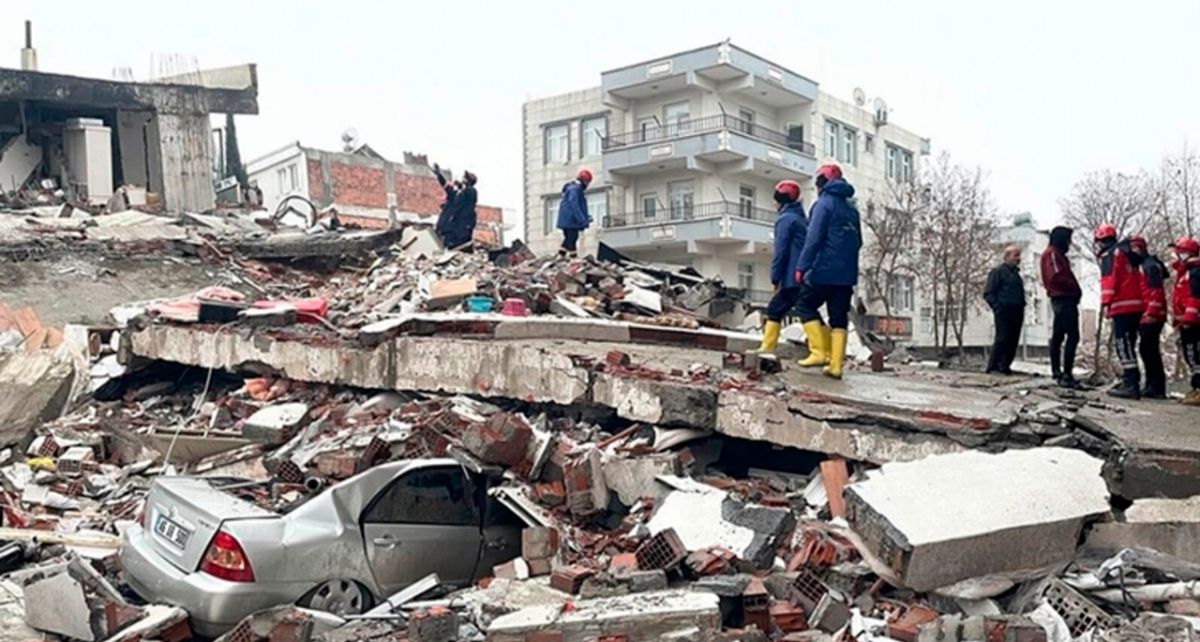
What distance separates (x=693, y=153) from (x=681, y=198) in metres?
2.27

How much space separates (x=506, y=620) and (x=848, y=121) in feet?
121

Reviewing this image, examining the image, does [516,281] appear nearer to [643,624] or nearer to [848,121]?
[643,624]

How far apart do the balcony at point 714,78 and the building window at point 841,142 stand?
2.19 meters

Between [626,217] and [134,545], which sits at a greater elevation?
[626,217]

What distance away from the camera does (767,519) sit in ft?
18.5

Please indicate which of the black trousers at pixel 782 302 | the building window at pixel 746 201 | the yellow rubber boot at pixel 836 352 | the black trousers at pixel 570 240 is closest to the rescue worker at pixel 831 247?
the yellow rubber boot at pixel 836 352

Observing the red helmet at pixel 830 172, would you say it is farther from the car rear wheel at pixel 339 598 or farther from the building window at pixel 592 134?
the building window at pixel 592 134

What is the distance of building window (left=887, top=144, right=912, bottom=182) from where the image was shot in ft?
135

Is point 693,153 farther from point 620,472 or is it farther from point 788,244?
point 620,472

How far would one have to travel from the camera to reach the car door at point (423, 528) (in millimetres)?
6094

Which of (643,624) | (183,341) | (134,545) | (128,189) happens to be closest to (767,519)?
(643,624)

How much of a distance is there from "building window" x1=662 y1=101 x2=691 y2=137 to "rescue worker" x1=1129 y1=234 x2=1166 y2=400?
27.2 meters

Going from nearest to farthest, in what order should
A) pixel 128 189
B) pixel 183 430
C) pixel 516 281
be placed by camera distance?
1. pixel 183 430
2. pixel 516 281
3. pixel 128 189

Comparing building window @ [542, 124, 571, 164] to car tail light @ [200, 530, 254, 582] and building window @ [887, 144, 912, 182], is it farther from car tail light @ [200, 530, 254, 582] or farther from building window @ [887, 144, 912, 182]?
car tail light @ [200, 530, 254, 582]
